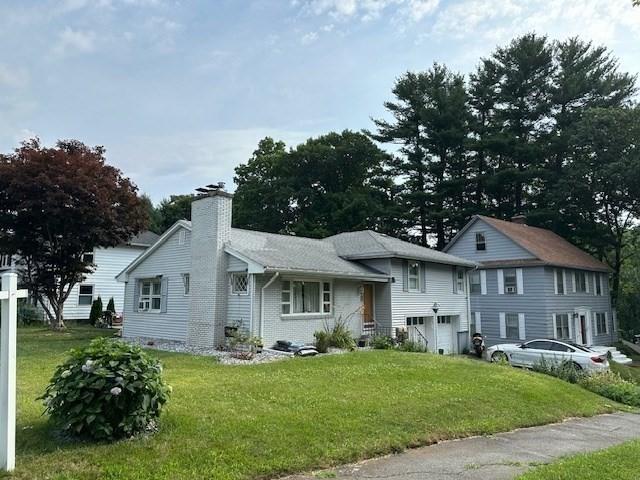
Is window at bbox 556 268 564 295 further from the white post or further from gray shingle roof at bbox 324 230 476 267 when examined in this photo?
the white post

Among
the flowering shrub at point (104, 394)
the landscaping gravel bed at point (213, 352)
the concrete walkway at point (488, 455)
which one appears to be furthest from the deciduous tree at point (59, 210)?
the concrete walkway at point (488, 455)

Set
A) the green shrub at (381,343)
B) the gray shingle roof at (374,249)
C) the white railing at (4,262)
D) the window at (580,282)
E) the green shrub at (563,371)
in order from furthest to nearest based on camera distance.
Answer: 1. the window at (580,282)
2. the white railing at (4,262)
3. the gray shingle roof at (374,249)
4. the green shrub at (381,343)
5. the green shrub at (563,371)

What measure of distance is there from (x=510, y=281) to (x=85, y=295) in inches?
1024

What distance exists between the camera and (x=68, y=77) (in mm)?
14844

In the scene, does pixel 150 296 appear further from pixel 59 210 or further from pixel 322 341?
pixel 322 341

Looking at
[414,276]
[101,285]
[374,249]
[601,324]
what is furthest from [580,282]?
[101,285]

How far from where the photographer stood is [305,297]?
17.6 meters

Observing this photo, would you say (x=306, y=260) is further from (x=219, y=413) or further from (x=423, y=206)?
(x=423, y=206)

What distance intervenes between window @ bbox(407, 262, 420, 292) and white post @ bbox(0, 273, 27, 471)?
59.2ft

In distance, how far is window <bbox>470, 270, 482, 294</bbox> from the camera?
102ft

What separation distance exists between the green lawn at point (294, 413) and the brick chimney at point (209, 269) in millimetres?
2953

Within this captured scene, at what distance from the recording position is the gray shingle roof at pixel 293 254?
16234mm

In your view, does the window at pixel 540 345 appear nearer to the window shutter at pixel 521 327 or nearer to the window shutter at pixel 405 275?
the window shutter at pixel 405 275

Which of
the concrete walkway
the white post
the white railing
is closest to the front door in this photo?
the concrete walkway
